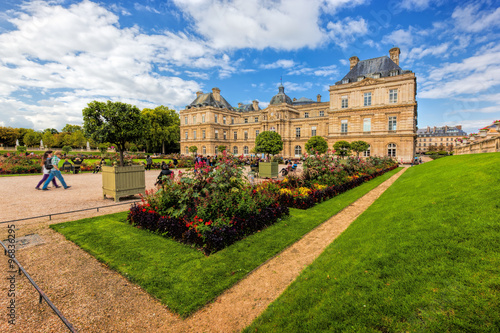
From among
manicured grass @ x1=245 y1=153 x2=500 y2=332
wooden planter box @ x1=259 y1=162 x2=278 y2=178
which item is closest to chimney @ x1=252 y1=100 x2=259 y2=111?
wooden planter box @ x1=259 y1=162 x2=278 y2=178

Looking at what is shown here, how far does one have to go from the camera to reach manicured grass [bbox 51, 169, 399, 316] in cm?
345

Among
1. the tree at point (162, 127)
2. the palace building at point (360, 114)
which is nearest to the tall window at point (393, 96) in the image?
the palace building at point (360, 114)

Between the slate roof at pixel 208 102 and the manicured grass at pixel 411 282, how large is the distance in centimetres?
5242

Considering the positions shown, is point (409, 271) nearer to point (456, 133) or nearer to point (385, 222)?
point (385, 222)

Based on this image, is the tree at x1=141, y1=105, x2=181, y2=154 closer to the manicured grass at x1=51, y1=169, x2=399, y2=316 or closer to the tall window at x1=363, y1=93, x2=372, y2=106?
the tall window at x1=363, y1=93, x2=372, y2=106

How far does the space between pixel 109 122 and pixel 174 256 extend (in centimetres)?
699

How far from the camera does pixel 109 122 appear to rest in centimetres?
905

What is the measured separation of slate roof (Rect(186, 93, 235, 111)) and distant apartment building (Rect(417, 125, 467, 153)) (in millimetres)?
90447

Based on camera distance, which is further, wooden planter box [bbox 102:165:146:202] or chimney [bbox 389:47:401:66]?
chimney [bbox 389:47:401:66]

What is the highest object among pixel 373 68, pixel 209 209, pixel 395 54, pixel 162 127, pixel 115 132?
pixel 395 54

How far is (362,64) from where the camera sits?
120 ft

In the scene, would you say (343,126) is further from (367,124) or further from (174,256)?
(174,256)

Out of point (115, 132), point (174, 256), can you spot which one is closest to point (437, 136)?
point (115, 132)

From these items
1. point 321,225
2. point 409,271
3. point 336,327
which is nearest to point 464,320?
point 409,271
